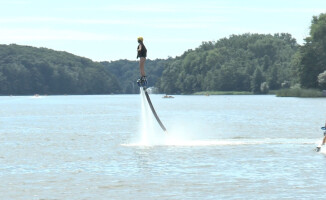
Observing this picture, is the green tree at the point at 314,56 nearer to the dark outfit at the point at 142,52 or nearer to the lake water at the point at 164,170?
the lake water at the point at 164,170

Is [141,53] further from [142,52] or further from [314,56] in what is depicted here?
[314,56]

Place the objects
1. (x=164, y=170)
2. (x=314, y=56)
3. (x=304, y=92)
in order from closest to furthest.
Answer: (x=164, y=170), (x=304, y=92), (x=314, y=56)

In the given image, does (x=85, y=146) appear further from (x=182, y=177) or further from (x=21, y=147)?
(x=182, y=177)

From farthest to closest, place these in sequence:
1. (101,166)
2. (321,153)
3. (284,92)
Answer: (284,92), (321,153), (101,166)

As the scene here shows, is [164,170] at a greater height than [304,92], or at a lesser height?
lesser

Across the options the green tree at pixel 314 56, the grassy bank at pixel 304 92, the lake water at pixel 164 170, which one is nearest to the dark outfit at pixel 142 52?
the lake water at pixel 164 170

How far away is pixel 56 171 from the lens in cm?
3008

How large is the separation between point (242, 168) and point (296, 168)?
2273 mm

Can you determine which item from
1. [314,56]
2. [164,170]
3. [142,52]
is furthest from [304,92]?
[164,170]

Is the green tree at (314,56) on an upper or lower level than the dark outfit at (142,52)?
upper

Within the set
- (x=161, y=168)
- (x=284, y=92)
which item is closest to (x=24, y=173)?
(x=161, y=168)

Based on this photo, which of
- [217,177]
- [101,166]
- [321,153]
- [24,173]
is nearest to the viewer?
[217,177]

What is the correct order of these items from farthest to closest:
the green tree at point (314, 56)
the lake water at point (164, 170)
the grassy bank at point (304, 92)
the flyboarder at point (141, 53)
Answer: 1. the green tree at point (314, 56)
2. the grassy bank at point (304, 92)
3. the flyboarder at point (141, 53)
4. the lake water at point (164, 170)

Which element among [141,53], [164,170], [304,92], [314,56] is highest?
[314,56]
